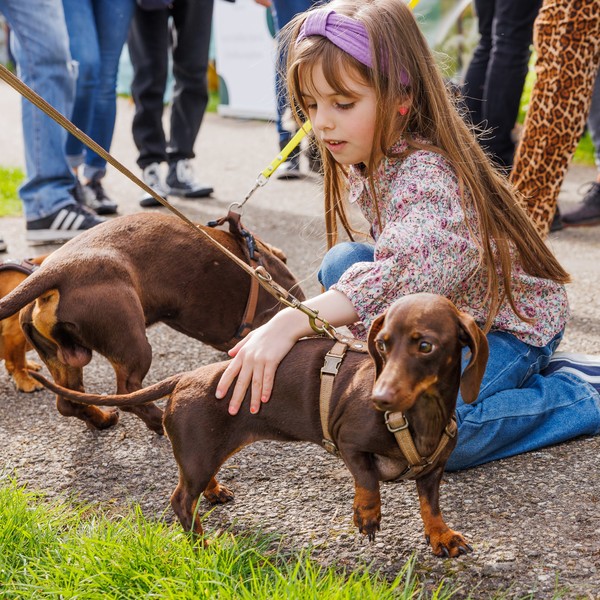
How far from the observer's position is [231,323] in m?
3.26

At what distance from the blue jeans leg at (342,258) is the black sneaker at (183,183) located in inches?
139

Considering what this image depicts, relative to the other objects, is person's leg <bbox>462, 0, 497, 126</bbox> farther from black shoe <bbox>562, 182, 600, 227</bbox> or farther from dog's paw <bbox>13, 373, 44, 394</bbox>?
dog's paw <bbox>13, 373, 44, 394</bbox>

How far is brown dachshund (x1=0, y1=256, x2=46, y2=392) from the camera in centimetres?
323

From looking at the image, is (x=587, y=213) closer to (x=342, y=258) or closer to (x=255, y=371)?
(x=342, y=258)

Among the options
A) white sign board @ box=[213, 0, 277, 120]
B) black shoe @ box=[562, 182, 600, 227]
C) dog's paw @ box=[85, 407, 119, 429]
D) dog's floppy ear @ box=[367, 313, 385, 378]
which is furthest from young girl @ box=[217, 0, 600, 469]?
white sign board @ box=[213, 0, 277, 120]

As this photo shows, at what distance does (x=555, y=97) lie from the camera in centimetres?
402

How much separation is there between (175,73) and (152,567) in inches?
189

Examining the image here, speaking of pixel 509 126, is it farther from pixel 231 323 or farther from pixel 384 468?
pixel 384 468

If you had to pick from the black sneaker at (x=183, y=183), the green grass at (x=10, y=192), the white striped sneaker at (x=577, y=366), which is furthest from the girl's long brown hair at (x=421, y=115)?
the green grass at (x=10, y=192)

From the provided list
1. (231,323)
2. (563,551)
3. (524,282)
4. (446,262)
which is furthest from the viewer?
(231,323)

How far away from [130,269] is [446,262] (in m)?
1.05

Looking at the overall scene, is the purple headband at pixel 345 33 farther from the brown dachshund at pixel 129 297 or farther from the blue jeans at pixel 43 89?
the blue jeans at pixel 43 89

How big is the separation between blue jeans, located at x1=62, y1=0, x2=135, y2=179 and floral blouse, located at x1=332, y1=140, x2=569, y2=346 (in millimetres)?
3269

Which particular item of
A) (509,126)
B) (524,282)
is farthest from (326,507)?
(509,126)
